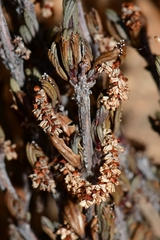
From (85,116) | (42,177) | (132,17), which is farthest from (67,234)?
(132,17)

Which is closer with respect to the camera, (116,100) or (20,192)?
(116,100)

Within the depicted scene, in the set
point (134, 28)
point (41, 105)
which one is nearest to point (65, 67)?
point (41, 105)

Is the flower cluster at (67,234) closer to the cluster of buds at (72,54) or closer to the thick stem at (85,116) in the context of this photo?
the thick stem at (85,116)

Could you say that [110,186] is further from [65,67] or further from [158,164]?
[158,164]

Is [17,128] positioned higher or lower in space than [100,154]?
higher

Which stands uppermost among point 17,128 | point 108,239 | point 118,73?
point 17,128

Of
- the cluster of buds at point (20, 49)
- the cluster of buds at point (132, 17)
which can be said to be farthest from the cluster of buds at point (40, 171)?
the cluster of buds at point (132, 17)
